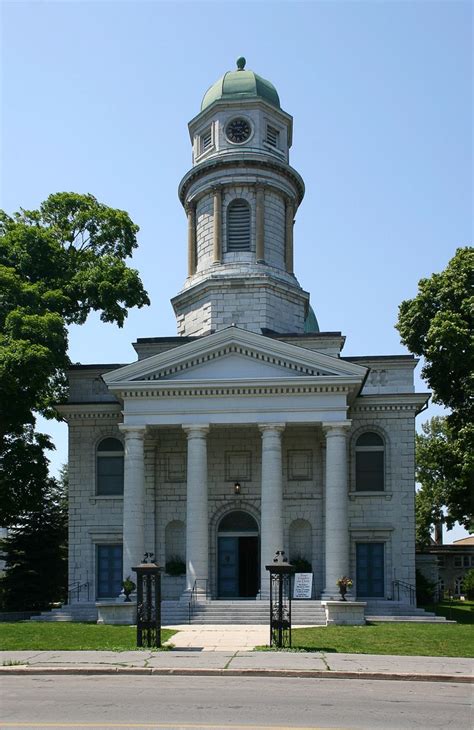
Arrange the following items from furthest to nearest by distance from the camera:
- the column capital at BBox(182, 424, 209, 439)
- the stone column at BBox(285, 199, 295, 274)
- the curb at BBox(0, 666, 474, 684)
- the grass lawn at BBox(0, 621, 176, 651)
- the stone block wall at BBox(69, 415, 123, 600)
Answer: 1. the stone column at BBox(285, 199, 295, 274)
2. the stone block wall at BBox(69, 415, 123, 600)
3. the column capital at BBox(182, 424, 209, 439)
4. the grass lawn at BBox(0, 621, 176, 651)
5. the curb at BBox(0, 666, 474, 684)

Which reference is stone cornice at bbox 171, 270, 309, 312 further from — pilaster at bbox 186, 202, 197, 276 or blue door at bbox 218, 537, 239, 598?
blue door at bbox 218, 537, 239, 598

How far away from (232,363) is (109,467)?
733 centimetres

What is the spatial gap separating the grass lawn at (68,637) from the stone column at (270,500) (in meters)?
6.26

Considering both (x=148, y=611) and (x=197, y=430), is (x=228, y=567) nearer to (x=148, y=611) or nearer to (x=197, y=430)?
(x=197, y=430)

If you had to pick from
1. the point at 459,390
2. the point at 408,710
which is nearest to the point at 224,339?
the point at 459,390

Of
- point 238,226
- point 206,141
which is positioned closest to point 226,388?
point 238,226

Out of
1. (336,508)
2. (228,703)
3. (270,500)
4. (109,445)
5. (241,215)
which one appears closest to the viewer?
(228,703)

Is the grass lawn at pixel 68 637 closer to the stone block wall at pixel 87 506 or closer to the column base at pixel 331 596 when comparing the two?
the column base at pixel 331 596

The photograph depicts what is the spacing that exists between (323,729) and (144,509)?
24.8 meters

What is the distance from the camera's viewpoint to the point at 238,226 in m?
41.1

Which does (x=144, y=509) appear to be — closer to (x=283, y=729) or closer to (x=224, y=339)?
(x=224, y=339)

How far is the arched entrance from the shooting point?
3641 cm

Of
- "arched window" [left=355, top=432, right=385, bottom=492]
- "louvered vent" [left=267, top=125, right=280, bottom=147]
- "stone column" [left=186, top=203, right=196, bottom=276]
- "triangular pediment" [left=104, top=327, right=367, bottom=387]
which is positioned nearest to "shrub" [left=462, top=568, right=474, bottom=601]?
"arched window" [left=355, top=432, right=385, bottom=492]

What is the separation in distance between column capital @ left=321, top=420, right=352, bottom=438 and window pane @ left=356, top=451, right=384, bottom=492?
360 cm
